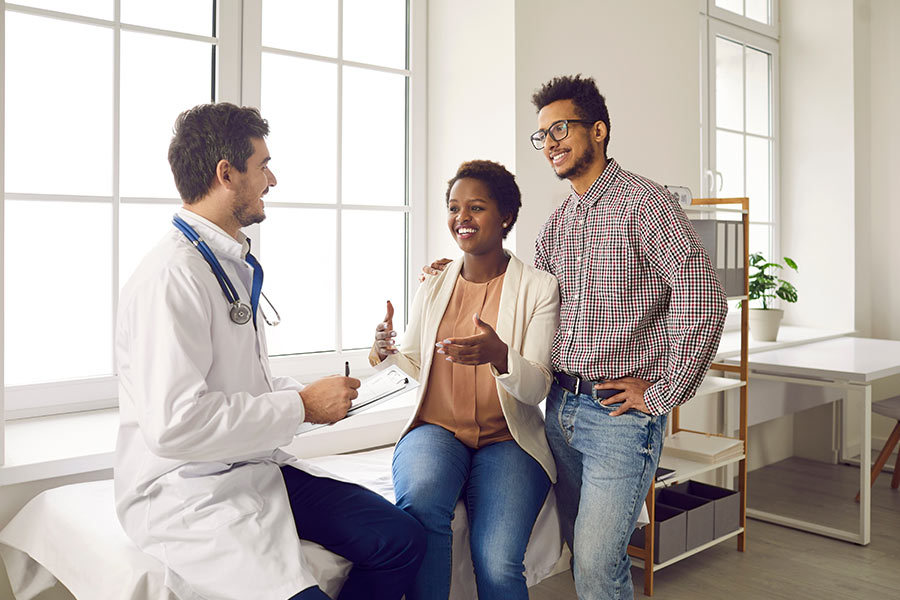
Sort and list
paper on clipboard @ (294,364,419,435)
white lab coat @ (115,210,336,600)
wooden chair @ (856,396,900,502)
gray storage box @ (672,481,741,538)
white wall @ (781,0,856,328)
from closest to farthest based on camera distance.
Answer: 1. white lab coat @ (115,210,336,600)
2. paper on clipboard @ (294,364,419,435)
3. gray storage box @ (672,481,741,538)
4. wooden chair @ (856,396,900,502)
5. white wall @ (781,0,856,328)

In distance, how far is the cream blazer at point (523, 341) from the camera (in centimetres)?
197

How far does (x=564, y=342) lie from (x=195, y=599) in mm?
1032

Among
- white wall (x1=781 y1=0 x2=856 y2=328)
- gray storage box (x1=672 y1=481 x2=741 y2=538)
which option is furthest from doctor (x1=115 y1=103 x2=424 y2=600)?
white wall (x1=781 y1=0 x2=856 y2=328)

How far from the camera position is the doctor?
1447mm

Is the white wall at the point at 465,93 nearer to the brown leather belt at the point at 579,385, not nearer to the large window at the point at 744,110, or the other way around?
the brown leather belt at the point at 579,385

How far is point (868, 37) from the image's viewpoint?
4.57m

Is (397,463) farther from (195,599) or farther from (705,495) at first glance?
(705,495)

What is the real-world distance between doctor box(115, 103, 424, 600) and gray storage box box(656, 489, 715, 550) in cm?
147

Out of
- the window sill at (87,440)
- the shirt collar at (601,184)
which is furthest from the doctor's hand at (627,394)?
the window sill at (87,440)

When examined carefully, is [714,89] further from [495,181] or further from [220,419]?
[220,419]

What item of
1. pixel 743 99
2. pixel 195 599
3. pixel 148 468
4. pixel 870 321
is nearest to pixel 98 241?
pixel 148 468

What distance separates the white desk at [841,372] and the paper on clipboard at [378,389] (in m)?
2.08

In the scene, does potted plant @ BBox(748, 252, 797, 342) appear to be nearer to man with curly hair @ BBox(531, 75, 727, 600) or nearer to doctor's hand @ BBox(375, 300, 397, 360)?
man with curly hair @ BBox(531, 75, 727, 600)

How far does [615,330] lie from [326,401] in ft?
2.36
